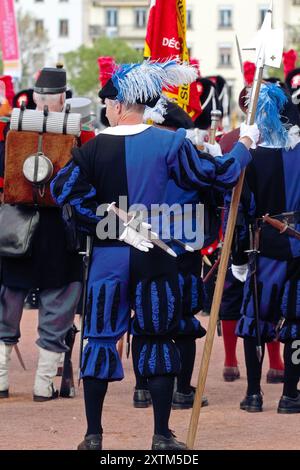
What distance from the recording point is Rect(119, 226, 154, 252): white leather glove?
6.70m

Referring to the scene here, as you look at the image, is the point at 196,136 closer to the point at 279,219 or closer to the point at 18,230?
the point at 279,219

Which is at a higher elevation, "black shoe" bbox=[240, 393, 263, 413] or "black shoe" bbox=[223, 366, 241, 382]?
"black shoe" bbox=[240, 393, 263, 413]

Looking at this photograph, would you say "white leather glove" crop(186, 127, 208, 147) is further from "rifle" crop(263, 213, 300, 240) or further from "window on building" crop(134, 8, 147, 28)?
"window on building" crop(134, 8, 147, 28)

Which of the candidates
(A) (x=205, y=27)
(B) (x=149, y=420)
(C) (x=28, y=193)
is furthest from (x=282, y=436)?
(A) (x=205, y=27)

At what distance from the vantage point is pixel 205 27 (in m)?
94.6

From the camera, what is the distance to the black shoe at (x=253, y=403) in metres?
8.16

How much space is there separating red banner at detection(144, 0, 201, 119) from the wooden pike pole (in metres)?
2.07

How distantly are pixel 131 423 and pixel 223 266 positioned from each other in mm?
1303

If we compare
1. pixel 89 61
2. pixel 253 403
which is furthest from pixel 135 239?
pixel 89 61

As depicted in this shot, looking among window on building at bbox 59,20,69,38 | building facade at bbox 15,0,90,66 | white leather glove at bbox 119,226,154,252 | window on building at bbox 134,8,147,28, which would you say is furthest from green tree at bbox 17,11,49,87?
white leather glove at bbox 119,226,154,252

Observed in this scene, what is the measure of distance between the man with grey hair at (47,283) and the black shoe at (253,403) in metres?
1.21

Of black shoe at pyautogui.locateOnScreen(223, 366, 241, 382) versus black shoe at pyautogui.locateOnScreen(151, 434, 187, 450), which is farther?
black shoe at pyautogui.locateOnScreen(223, 366, 241, 382)

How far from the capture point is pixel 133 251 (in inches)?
267

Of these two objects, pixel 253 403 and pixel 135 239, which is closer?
pixel 135 239
